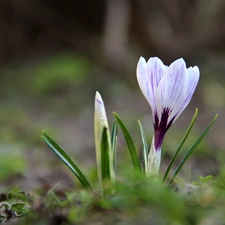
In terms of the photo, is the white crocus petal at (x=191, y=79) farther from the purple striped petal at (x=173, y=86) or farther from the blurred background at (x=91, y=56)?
the blurred background at (x=91, y=56)

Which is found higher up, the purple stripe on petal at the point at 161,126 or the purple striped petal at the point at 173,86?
the purple striped petal at the point at 173,86

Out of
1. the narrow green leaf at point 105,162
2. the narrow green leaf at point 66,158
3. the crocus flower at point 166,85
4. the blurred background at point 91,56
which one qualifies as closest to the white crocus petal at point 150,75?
the crocus flower at point 166,85

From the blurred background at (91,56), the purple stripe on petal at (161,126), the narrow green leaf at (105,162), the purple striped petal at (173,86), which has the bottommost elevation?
the narrow green leaf at (105,162)

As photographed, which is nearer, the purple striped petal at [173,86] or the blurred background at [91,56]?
the purple striped petal at [173,86]

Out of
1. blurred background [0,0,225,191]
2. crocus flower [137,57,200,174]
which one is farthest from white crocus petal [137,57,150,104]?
blurred background [0,0,225,191]

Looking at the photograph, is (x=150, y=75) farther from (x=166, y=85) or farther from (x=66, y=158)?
(x=66, y=158)

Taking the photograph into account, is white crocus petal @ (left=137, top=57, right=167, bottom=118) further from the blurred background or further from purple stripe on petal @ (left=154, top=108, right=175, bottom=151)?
the blurred background

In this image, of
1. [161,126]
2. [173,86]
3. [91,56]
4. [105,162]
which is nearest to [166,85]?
[173,86]
